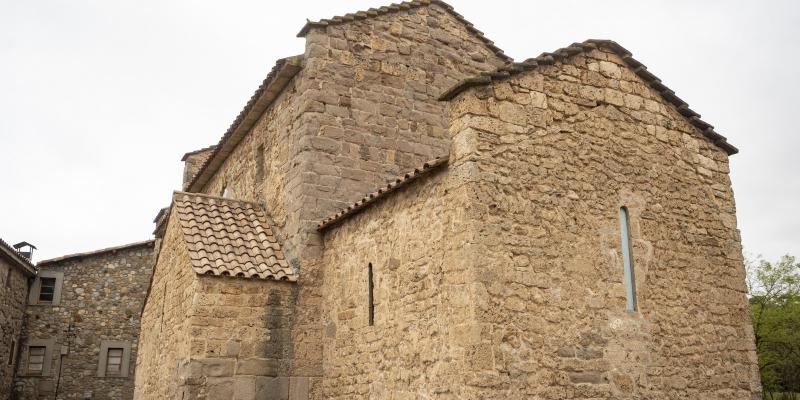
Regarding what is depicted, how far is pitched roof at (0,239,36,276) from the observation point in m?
18.0

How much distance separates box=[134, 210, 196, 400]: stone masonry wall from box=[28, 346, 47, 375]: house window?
9.10 m

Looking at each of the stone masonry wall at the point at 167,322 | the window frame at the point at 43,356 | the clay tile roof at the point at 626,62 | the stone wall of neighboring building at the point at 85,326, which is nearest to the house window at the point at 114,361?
the stone wall of neighboring building at the point at 85,326

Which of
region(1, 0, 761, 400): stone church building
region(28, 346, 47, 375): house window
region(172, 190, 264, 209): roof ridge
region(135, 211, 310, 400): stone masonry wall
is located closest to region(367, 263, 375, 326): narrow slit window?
region(1, 0, 761, 400): stone church building

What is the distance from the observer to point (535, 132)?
720 centimetres

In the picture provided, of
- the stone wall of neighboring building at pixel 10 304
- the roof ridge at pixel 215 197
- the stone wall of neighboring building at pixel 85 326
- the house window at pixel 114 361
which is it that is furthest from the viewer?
the house window at pixel 114 361

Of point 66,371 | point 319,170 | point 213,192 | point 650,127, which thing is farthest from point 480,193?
point 66,371

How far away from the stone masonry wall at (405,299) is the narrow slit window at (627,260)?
76.9 inches

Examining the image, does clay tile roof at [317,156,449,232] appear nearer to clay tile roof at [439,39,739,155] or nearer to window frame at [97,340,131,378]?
clay tile roof at [439,39,739,155]

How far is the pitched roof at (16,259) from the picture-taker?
18.0 meters

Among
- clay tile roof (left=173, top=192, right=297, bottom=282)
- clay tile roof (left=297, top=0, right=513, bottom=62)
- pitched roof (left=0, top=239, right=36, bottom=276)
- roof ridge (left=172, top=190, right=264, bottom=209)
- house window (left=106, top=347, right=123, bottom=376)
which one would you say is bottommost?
house window (left=106, top=347, right=123, bottom=376)

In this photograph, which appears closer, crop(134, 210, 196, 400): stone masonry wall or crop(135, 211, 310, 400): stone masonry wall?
crop(135, 211, 310, 400): stone masonry wall

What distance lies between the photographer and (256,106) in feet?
39.2

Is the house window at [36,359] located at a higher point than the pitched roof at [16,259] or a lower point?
lower

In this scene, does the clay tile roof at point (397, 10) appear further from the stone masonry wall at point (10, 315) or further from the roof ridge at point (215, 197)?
the stone masonry wall at point (10, 315)
